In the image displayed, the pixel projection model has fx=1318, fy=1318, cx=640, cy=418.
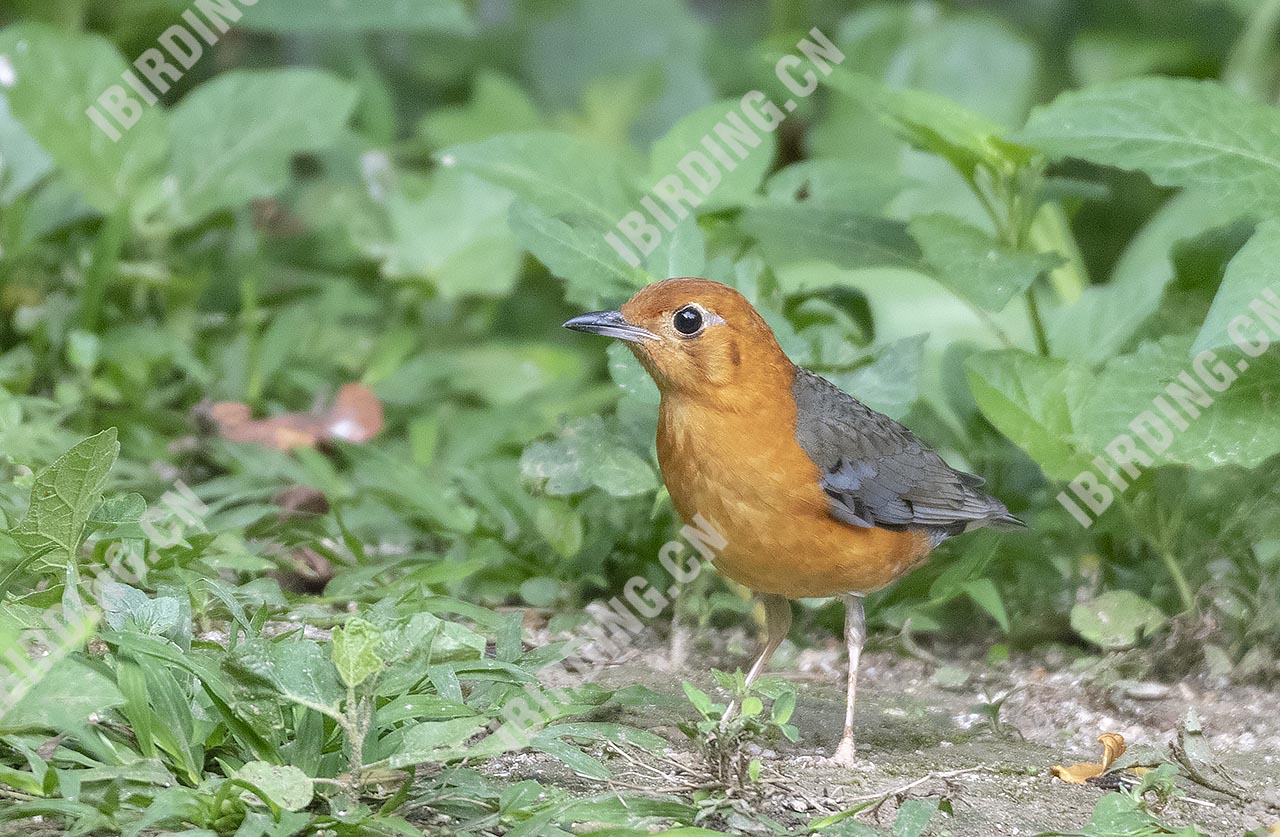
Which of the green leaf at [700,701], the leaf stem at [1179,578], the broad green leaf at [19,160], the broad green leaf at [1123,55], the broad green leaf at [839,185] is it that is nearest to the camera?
Answer: the green leaf at [700,701]

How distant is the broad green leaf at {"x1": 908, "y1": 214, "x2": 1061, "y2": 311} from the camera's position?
12.7 feet

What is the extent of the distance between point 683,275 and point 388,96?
3.87 meters

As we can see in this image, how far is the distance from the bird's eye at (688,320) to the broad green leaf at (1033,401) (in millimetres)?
1005

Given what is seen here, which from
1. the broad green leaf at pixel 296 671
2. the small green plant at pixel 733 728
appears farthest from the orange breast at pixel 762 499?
the broad green leaf at pixel 296 671

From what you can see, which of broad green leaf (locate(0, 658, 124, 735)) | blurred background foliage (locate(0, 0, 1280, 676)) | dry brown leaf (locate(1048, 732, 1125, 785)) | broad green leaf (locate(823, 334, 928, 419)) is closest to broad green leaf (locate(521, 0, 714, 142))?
blurred background foliage (locate(0, 0, 1280, 676))

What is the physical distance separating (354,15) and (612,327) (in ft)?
10.7

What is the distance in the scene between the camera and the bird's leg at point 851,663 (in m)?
3.23

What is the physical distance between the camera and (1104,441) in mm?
3637

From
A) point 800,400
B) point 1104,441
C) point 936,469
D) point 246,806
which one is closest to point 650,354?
point 800,400

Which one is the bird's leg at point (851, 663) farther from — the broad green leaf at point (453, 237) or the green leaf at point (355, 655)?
the broad green leaf at point (453, 237)

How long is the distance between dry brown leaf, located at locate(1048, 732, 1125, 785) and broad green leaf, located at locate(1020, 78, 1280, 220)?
5.12 ft

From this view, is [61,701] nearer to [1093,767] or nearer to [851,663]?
[851,663]

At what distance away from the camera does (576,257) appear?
4.03m

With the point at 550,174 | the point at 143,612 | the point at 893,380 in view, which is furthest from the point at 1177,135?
the point at 143,612
